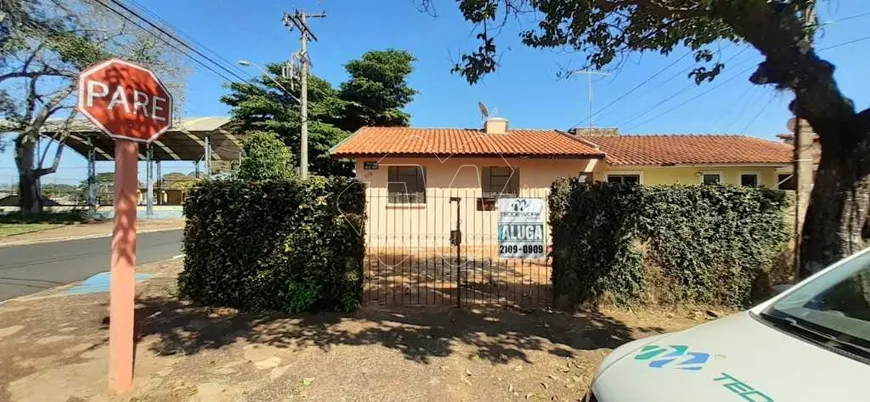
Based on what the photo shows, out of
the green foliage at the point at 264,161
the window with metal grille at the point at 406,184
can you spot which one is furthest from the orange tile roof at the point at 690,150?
the green foliage at the point at 264,161

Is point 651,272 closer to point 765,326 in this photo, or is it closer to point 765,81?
point 765,81

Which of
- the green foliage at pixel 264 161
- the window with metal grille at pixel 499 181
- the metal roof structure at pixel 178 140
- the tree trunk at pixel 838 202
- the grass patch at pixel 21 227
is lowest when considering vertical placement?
the grass patch at pixel 21 227

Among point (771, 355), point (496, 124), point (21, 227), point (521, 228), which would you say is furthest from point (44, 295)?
point (21, 227)

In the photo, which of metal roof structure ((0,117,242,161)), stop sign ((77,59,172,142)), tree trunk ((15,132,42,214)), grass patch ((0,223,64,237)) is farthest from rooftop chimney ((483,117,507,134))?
tree trunk ((15,132,42,214))

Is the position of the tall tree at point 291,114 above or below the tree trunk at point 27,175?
above

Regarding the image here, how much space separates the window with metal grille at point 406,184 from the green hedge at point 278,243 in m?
7.92

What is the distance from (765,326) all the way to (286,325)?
4727mm

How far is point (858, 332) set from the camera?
204cm

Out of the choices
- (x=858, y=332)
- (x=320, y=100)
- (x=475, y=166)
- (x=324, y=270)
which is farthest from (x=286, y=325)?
(x=320, y=100)

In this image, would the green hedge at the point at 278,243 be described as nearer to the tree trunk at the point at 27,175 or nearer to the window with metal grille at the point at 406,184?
the window with metal grille at the point at 406,184

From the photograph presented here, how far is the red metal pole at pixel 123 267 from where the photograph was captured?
3.65 metres

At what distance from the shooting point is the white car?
1.73 meters

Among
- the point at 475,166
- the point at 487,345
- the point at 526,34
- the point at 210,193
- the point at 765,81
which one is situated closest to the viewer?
the point at 765,81

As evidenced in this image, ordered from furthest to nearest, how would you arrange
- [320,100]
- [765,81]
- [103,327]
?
[320,100] < [103,327] < [765,81]
